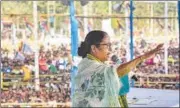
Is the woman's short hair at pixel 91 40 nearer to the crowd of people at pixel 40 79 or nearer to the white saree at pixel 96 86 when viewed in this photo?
the white saree at pixel 96 86

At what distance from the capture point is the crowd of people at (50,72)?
599 cm

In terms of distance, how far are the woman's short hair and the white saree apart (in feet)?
0.17

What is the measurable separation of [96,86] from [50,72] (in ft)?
17.4

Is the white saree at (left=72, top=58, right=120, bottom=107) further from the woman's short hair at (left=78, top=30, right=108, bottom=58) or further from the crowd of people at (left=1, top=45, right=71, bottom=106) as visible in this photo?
the crowd of people at (left=1, top=45, right=71, bottom=106)

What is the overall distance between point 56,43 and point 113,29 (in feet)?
4.25

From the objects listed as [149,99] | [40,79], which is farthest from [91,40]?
[40,79]

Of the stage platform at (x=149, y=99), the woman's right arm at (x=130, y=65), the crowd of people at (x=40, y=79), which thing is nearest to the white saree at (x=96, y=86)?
the woman's right arm at (x=130, y=65)

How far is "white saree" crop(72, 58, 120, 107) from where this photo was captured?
3.96 feet

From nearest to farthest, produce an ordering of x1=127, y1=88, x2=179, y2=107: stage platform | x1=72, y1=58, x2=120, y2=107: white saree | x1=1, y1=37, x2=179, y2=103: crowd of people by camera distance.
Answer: x1=72, y1=58, x2=120, y2=107: white saree < x1=127, y1=88, x2=179, y2=107: stage platform < x1=1, y1=37, x2=179, y2=103: crowd of people

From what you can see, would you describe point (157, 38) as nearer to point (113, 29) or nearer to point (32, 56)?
point (113, 29)

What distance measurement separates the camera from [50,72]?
255 inches

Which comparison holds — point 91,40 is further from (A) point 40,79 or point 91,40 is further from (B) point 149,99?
(A) point 40,79

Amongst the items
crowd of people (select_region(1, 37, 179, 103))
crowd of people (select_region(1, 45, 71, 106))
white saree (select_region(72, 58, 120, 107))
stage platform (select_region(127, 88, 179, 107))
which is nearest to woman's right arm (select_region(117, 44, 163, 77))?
white saree (select_region(72, 58, 120, 107))

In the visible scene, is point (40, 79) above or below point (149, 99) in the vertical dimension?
below
